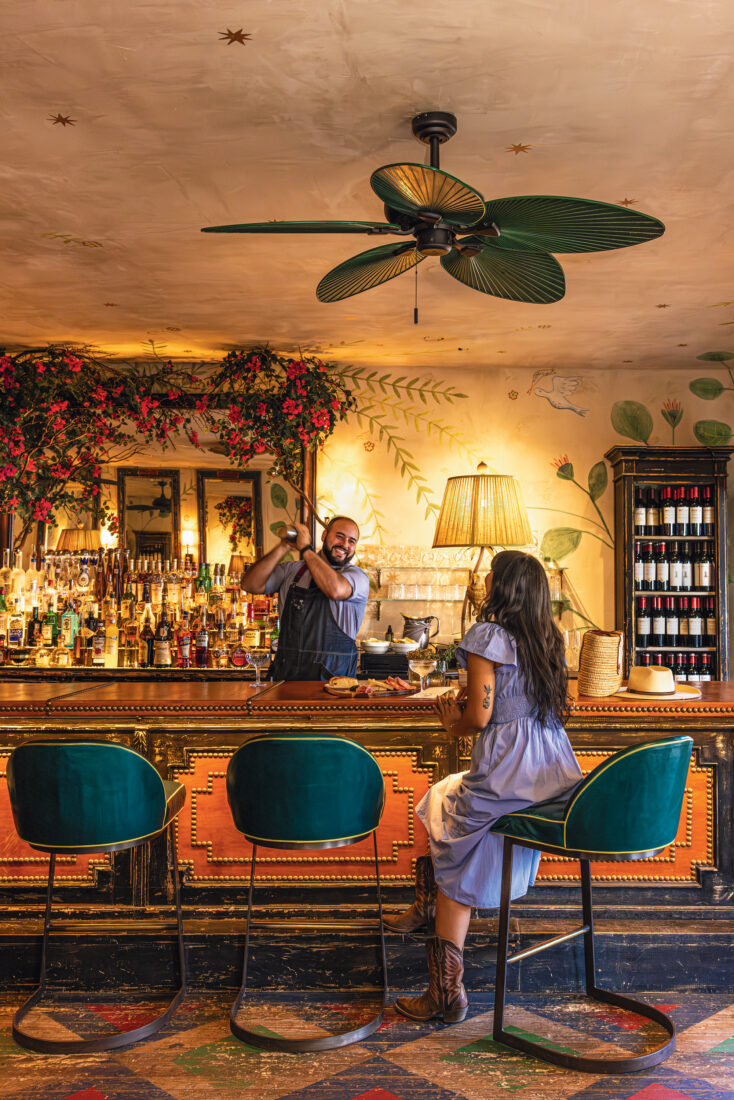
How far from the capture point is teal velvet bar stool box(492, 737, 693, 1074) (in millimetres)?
2539

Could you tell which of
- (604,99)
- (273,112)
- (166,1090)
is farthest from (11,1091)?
(604,99)

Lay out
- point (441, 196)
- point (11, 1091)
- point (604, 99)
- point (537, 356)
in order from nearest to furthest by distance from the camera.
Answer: point (441, 196)
point (11, 1091)
point (604, 99)
point (537, 356)

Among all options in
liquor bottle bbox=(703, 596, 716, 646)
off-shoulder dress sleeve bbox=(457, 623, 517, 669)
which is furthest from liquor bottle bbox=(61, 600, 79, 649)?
liquor bottle bbox=(703, 596, 716, 646)

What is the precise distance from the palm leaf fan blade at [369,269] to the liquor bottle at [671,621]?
401cm

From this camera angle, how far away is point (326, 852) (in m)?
3.24

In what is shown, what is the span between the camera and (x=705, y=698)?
10.9 feet

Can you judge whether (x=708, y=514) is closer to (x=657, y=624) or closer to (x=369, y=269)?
(x=657, y=624)

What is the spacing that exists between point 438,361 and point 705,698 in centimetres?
369

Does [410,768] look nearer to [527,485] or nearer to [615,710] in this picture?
[615,710]

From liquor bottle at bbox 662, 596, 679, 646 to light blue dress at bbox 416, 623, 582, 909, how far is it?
3527mm

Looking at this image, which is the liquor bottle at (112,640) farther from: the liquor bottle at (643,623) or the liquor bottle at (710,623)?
the liquor bottle at (710,623)

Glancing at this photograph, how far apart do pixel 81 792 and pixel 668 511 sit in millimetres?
4598

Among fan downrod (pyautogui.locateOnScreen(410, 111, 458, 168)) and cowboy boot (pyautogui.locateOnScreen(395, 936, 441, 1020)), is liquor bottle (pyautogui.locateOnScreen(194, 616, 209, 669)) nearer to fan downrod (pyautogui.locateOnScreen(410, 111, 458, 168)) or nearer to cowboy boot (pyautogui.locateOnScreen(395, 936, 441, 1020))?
cowboy boot (pyautogui.locateOnScreen(395, 936, 441, 1020))

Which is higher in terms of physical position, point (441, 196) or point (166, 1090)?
point (441, 196)
